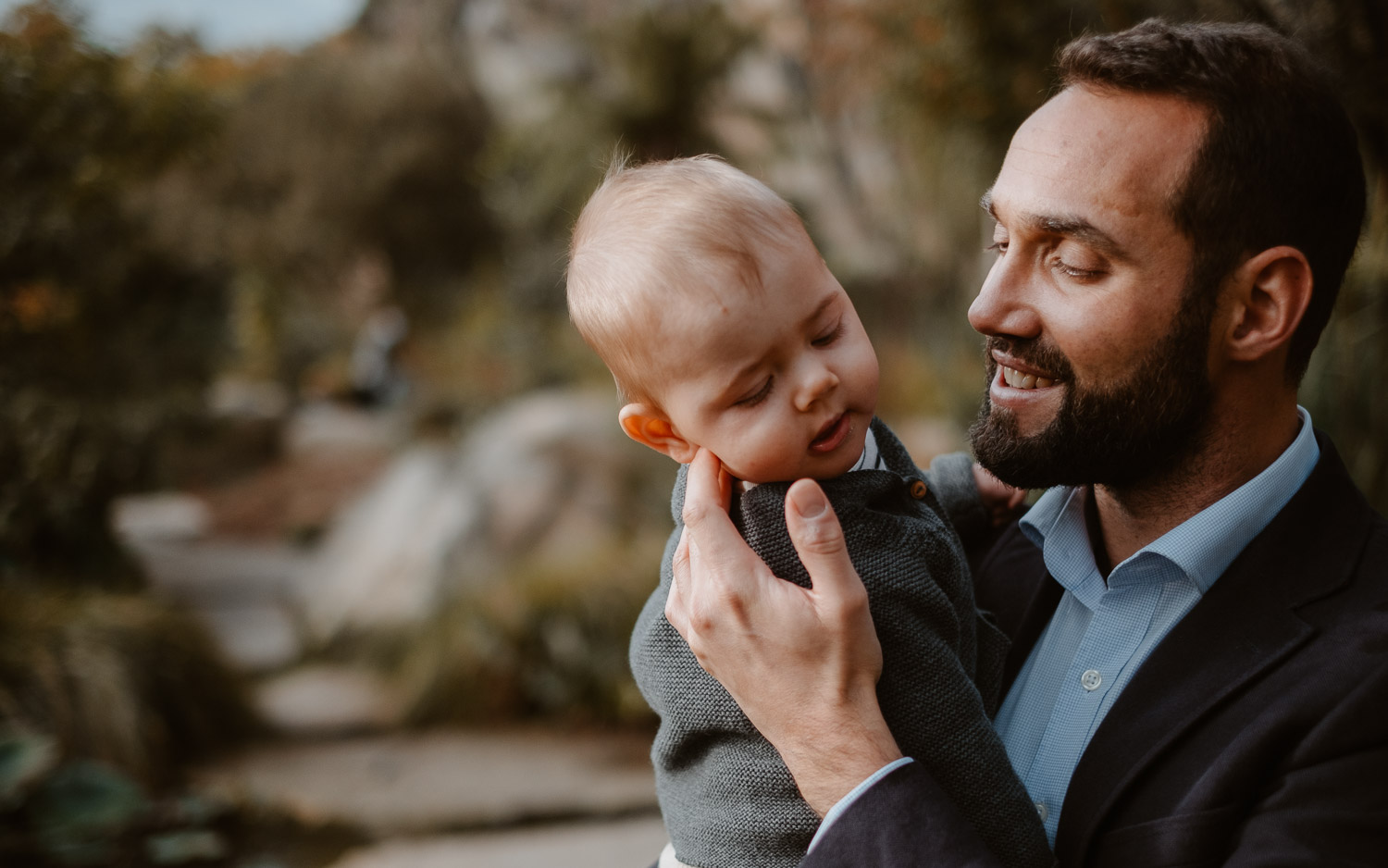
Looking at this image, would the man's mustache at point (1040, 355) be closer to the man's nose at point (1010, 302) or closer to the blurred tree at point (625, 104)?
the man's nose at point (1010, 302)

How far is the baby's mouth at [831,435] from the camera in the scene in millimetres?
1390

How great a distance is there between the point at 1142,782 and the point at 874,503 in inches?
18.9

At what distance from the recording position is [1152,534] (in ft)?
5.18

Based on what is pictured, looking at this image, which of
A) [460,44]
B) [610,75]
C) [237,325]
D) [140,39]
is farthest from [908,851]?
[460,44]

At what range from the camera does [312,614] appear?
275 inches

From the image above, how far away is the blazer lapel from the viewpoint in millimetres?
1299

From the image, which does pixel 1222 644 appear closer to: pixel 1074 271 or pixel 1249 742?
pixel 1249 742

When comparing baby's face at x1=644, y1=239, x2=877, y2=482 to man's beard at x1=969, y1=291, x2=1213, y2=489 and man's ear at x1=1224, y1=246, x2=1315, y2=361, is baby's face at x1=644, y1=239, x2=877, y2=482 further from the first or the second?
man's ear at x1=1224, y1=246, x2=1315, y2=361

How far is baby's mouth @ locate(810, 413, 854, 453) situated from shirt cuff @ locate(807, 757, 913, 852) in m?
0.41

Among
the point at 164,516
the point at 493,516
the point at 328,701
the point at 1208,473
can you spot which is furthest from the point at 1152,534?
the point at 164,516

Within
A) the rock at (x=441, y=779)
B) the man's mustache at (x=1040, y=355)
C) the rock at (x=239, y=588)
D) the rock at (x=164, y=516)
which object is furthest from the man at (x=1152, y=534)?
the rock at (x=164, y=516)

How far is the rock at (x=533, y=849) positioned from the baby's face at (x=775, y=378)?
3203mm

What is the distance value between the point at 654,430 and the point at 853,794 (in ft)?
1.89

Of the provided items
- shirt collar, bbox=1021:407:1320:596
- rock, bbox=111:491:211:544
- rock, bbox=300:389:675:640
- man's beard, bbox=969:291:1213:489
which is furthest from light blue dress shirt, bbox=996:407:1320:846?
rock, bbox=111:491:211:544
